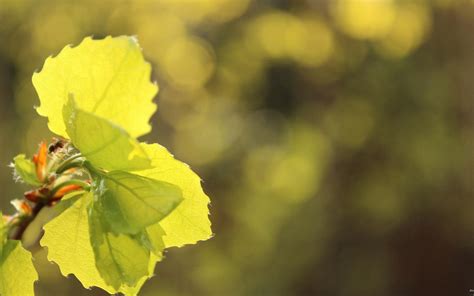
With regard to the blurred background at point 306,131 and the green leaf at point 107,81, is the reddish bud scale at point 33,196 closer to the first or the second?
the green leaf at point 107,81

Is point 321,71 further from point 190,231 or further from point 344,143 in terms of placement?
point 190,231

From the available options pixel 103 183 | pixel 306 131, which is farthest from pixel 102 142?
pixel 306 131

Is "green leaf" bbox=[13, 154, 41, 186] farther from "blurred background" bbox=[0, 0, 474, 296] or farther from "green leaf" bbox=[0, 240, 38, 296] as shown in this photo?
"blurred background" bbox=[0, 0, 474, 296]

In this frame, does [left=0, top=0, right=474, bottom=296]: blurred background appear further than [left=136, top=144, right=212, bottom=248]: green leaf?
Yes

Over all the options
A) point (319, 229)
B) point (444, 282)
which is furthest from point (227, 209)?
point (444, 282)

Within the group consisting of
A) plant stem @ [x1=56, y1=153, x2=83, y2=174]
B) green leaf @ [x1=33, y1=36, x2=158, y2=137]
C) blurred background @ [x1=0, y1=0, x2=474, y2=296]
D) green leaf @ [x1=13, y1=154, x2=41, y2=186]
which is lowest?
blurred background @ [x1=0, y1=0, x2=474, y2=296]

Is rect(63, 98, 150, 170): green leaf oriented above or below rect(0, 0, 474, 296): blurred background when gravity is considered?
above

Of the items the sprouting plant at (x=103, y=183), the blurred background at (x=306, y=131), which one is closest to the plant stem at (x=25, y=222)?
the sprouting plant at (x=103, y=183)

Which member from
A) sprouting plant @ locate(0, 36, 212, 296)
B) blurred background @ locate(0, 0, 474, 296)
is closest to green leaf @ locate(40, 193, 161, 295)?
sprouting plant @ locate(0, 36, 212, 296)
